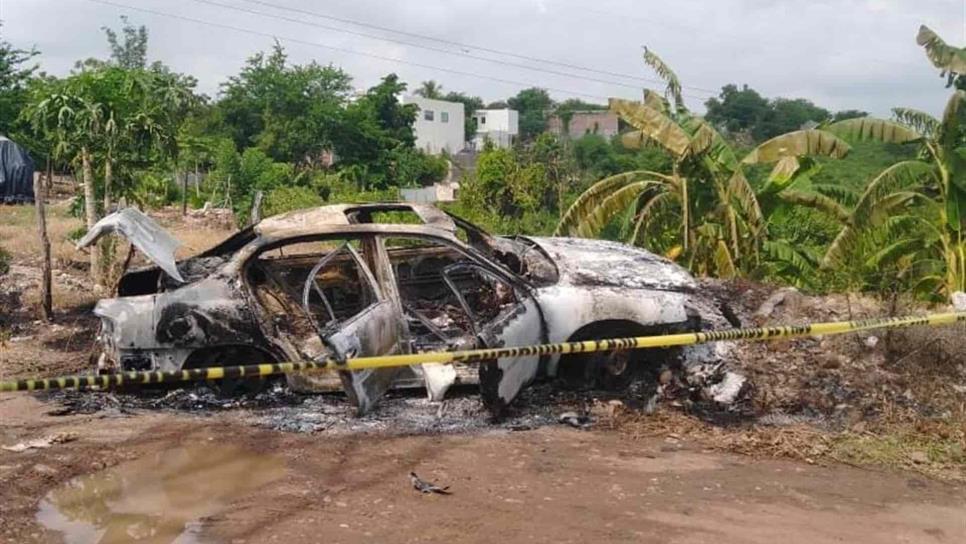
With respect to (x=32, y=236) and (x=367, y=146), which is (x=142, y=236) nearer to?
(x=32, y=236)

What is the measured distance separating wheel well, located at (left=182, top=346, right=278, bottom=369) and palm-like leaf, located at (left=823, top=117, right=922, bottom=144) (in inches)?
362

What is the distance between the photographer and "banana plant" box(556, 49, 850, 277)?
14.0m

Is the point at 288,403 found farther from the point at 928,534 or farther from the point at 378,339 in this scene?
the point at 928,534

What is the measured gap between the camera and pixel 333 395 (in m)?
7.73

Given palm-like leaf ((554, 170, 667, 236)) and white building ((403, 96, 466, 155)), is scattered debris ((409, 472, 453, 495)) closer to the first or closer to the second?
palm-like leaf ((554, 170, 667, 236))

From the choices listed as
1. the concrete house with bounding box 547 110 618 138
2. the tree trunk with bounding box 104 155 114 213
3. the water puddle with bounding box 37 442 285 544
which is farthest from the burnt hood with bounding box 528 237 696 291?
the concrete house with bounding box 547 110 618 138

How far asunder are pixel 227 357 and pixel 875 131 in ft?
31.0

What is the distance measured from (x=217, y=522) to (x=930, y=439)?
4.94m

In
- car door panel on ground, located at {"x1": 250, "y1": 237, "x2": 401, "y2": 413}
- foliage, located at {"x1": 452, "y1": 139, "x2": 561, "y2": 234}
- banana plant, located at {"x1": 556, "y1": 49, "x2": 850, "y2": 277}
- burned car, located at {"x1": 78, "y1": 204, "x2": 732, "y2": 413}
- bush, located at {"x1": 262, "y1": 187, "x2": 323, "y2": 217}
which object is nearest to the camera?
car door panel on ground, located at {"x1": 250, "y1": 237, "x2": 401, "y2": 413}

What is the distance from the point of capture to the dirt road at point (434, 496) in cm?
510

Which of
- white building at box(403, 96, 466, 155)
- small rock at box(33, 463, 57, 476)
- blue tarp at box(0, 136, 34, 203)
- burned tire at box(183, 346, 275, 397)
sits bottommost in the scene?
small rock at box(33, 463, 57, 476)

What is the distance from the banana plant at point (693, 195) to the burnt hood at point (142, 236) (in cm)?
837

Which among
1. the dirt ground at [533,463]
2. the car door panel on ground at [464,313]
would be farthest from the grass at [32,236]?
the car door panel on ground at [464,313]

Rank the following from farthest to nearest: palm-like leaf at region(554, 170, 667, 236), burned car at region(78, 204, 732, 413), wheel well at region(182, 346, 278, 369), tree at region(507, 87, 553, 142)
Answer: tree at region(507, 87, 553, 142) < palm-like leaf at region(554, 170, 667, 236) < wheel well at region(182, 346, 278, 369) < burned car at region(78, 204, 732, 413)
